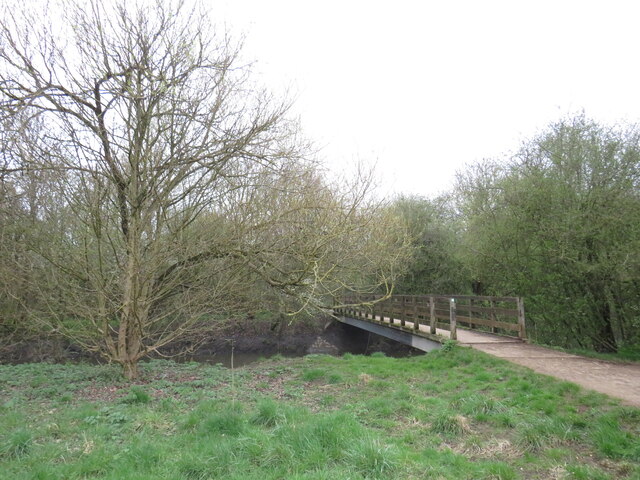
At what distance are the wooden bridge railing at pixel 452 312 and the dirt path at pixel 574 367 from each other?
51 centimetres

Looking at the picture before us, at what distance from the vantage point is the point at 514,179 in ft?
42.1

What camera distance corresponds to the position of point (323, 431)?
12.9 feet

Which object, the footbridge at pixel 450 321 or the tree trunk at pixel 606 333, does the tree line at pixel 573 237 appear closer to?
the tree trunk at pixel 606 333

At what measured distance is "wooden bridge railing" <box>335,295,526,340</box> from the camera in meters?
10.5

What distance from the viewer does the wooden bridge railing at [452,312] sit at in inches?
414

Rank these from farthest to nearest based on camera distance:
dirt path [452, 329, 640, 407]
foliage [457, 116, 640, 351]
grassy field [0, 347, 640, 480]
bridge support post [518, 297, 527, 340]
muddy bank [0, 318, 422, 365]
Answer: muddy bank [0, 318, 422, 365] → bridge support post [518, 297, 527, 340] → foliage [457, 116, 640, 351] → dirt path [452, 329, 640, 407] → grassy field [0, 347, 640, 480]

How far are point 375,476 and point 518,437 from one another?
5.96 feet

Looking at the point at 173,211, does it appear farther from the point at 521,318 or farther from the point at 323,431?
the point at 521,318

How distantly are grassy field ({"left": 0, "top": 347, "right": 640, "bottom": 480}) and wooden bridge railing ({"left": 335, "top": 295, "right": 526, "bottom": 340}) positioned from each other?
205cm

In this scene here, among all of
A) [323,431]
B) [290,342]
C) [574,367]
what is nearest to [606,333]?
[574,367]

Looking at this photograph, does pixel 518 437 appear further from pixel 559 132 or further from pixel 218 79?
pixel 559 132

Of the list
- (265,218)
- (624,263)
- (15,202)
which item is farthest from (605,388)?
(15,202)

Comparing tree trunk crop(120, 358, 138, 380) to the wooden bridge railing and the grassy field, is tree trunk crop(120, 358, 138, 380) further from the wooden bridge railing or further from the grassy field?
the wooden bridge railing

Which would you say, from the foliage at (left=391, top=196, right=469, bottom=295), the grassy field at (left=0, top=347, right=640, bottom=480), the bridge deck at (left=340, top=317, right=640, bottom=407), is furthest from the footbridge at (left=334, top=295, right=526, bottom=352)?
the foliage at (left=391, top=196, right=469, bottom=295)
